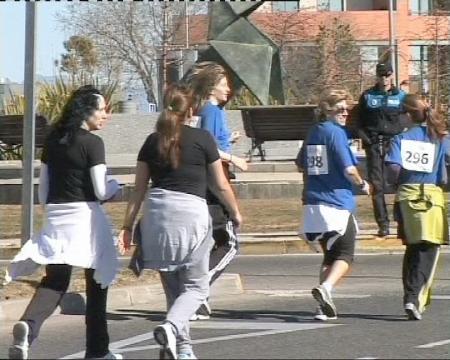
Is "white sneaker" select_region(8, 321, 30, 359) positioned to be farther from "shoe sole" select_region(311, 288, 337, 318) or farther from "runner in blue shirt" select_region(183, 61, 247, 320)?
"shoe sole" select_region(311, 288, 337, 318)

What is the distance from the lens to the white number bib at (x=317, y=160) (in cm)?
957

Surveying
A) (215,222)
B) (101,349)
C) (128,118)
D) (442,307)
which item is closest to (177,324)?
(101,349)

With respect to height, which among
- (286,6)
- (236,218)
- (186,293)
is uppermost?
(286,6)

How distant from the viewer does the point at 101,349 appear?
783cm

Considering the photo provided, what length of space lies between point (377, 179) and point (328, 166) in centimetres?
534

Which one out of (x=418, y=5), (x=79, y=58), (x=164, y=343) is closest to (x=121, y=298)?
(x=164, y=343)

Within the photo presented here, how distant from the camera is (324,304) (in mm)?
9594

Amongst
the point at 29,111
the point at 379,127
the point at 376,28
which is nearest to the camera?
the point at 29,111

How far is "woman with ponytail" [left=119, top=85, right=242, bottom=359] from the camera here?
7.44 m

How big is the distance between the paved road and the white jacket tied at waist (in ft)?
2.84

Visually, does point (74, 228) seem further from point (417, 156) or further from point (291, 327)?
point (417, 156)

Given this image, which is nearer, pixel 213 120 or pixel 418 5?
pixel 213 120

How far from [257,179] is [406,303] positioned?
38.6 ft

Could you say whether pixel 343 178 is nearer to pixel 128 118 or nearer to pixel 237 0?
pixel 237 0
